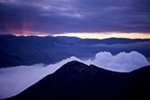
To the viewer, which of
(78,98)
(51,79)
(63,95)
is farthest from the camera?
(51,79)

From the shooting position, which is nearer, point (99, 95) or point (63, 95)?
point (99, 95)

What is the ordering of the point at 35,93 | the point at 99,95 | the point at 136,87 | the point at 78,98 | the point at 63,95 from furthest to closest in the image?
the point at 35,93
the point at 63,95
the point at 78,98
the point at 99,95
the point at 136,87

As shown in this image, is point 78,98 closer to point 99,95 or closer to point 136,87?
point 99,95

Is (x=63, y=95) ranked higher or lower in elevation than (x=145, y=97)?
lower

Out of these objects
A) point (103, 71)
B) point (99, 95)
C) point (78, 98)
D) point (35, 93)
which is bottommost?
point (35, 93)

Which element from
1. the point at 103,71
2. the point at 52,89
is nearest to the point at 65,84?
the point at 52,89

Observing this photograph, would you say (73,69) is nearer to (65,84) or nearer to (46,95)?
(65,84)
